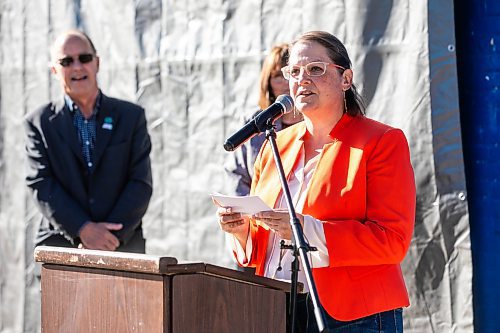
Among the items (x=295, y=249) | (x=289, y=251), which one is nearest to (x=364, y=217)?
(x=289, y=251)

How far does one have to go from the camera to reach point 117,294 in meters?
3.10

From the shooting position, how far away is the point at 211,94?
19.8ft

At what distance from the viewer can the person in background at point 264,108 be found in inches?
201

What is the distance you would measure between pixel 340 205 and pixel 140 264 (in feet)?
2.47

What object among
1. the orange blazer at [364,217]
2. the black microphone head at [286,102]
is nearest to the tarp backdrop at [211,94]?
the orange blazer at [364,217]

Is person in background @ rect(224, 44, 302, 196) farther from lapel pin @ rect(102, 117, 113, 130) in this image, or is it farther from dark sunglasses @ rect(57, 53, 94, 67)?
dark sunglasses @ rect(57, 53, 94, 67)

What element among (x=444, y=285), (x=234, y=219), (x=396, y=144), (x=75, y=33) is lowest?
(x=444, y=285)

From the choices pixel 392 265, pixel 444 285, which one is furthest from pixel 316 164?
pixel 444 285

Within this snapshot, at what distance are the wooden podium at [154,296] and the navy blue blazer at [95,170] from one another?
2.14 m

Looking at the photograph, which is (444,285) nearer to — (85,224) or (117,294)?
(85,224)

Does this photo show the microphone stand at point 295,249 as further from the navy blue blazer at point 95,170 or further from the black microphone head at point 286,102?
the navy blue blazer at point 95,170

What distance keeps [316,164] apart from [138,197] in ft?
7.19

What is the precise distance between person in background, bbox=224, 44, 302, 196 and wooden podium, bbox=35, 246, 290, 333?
77.0 inches

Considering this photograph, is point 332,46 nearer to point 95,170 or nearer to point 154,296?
point 154,296
